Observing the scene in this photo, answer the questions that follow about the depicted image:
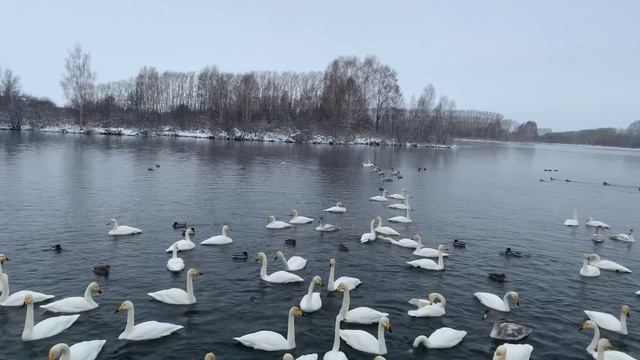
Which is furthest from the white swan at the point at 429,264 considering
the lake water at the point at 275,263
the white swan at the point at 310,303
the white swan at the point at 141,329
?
the white swan at the point at 141,329

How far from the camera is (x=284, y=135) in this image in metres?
110

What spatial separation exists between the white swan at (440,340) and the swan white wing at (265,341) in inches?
124

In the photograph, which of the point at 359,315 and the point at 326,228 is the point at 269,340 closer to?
the point at 359,315

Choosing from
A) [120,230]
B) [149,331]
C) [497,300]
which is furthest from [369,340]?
[120,230]

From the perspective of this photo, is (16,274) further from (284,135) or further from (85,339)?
(284,135)

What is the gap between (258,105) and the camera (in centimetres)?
12362

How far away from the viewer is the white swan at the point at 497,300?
1269 cm

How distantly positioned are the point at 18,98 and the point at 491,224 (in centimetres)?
11490

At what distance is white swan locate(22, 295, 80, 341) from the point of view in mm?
9781

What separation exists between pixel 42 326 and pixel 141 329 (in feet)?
7.27

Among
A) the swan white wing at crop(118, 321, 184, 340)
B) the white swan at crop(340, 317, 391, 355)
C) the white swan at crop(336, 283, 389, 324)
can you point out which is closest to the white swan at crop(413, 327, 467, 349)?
the white swan at crop(340, 317, 391, 355)

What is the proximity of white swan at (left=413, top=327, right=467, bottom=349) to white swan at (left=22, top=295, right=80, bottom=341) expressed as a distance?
27.4ft

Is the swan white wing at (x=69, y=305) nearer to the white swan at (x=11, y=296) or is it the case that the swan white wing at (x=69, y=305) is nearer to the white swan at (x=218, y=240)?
the white swan at (x=11, y=296)

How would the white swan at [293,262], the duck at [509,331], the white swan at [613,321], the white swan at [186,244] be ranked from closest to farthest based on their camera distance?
1. the duck at [509,331]
2. the white swan at [613,321]
3. the white swan at [293,262]
4. the white swan at [186,244]
